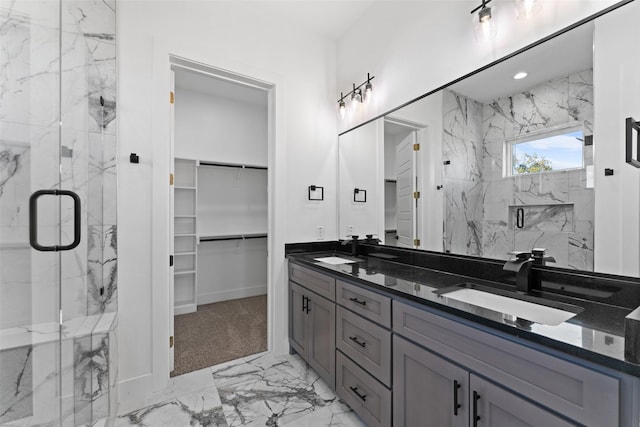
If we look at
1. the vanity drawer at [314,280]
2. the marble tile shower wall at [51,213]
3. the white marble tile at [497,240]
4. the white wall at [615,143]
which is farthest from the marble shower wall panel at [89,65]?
the white wall at [615,143]

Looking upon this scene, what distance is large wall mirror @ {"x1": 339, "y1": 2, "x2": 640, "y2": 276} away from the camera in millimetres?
Answer: 1204

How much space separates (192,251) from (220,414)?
2.24 meters

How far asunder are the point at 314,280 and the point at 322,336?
0.38 metres

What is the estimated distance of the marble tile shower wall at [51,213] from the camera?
1226 millimetres

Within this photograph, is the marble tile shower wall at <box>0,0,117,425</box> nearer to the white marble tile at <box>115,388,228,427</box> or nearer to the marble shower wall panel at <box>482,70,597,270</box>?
the white marble tile at <box>115,388,228,427</box>

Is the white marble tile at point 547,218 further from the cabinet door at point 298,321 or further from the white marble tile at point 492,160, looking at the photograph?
the cabinet door at point 298,321

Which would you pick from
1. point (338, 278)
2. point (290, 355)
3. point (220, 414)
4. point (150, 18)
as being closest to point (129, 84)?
point (150, 18)

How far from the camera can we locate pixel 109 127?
1.80 metres

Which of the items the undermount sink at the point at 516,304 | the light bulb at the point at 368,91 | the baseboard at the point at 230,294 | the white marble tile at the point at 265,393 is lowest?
the white marble tile at the point at 265,393

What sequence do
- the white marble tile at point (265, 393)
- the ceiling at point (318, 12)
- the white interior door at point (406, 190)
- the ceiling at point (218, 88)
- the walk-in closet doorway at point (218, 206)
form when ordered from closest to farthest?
the white marble tile at point (265, 393), the white interior door at point (406, 190), the ceiling at point (318, 12), the ceiling at point (218, 88), the walk-in closet doorway at point (218, 206)

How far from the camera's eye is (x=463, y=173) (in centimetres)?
170

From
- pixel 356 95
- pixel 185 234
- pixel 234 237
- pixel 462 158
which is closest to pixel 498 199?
pixel 462 158

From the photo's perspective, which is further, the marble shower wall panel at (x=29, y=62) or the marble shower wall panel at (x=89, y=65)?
the marble shower wall panel at (x=89, y=65)

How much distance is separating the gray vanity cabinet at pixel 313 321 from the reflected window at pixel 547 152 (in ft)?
4.06
